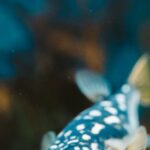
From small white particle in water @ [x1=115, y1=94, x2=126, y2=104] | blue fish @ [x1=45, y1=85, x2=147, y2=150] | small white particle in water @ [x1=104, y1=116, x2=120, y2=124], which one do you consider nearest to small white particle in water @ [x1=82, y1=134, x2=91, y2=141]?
blue fish @ [x1=45, y1=85, x2=147, y2=150]

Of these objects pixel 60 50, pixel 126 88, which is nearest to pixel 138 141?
pixel 126 88

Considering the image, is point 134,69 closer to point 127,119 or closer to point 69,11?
point 127,119

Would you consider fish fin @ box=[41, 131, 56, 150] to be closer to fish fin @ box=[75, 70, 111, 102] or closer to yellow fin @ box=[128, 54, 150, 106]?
fish fin @ box=[75, 70, 111, 102]

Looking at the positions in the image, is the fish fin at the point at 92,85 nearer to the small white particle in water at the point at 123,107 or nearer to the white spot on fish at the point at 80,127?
the small white particle in water at the point at 123,107

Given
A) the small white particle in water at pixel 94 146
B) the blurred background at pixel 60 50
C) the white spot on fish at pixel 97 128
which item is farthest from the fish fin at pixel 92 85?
the small white particle in water at pixel 94 146

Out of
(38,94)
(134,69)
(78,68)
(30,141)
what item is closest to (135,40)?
(134,69)
